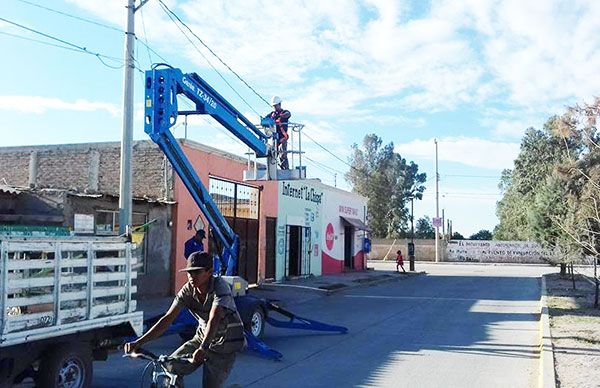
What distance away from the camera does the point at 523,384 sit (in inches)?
345

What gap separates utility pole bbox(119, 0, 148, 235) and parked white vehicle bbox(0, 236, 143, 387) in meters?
4.44

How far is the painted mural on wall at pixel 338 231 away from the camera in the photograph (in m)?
32.7

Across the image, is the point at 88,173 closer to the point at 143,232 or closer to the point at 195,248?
the point at 143,232

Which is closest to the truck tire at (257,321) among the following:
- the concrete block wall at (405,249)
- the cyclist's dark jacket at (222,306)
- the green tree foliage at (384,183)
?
the cyclist's dark jacket at (222,306)

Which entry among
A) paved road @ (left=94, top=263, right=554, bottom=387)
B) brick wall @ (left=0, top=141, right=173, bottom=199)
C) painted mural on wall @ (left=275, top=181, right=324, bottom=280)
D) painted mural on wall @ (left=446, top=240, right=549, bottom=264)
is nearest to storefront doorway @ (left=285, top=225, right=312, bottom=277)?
painted mural on wall @ (left=275, top=181, right=324, bottom=280)

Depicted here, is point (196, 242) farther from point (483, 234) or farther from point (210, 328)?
point (483, 234)

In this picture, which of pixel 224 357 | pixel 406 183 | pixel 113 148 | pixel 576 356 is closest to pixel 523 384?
pixel 576 356

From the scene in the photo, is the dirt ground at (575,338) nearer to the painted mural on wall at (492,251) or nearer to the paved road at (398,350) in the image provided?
the paved road at (398,350)

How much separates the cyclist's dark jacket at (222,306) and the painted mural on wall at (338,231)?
26.8 m

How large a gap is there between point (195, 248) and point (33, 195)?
4.79 m

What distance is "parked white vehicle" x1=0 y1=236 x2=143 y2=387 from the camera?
623cm

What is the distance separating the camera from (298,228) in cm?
2875

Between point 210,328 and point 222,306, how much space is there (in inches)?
7.4

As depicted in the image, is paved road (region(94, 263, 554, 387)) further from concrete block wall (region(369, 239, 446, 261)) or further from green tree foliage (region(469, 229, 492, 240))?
green tree foliage (region(469, 229, 492, 240))
